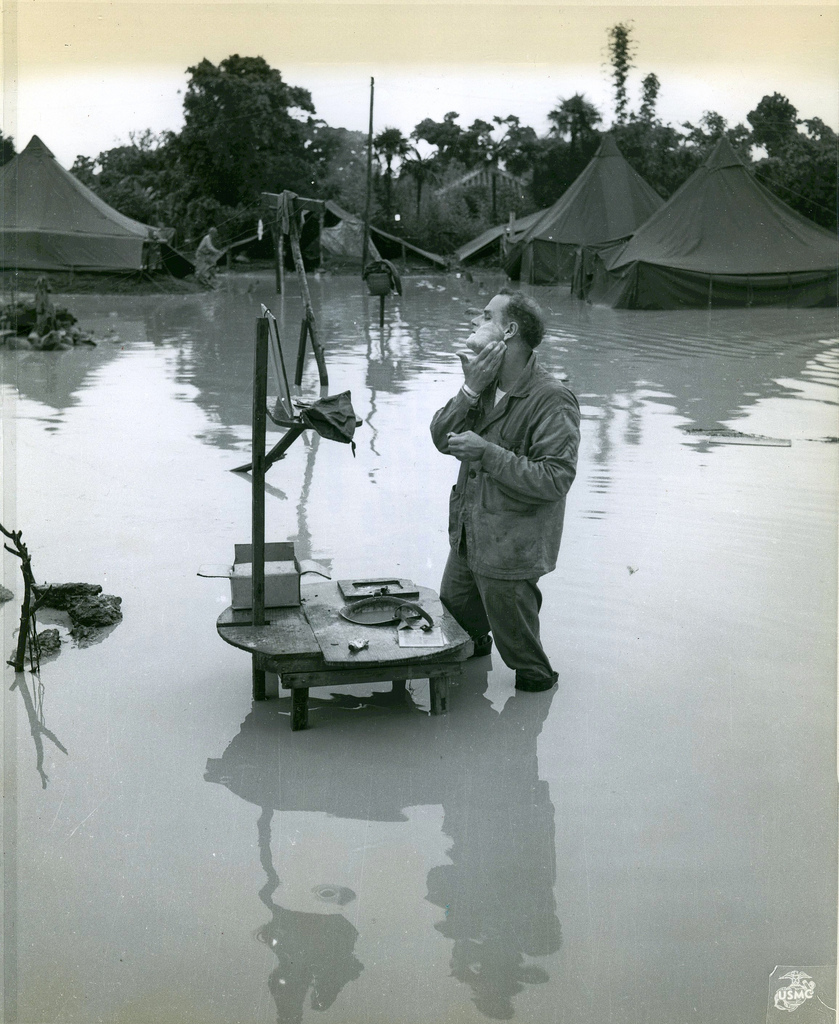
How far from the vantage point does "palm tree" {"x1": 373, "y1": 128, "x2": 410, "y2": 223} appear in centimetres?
3981

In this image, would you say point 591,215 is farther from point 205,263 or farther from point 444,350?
point 444,350

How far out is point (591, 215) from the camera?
2792 centimetres

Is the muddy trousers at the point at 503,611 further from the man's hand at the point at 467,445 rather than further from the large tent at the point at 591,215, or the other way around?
the large tent at the point at 591,215

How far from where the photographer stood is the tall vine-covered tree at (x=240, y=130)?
116 ft

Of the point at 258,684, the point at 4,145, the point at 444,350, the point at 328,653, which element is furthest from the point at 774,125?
the point at 328,653

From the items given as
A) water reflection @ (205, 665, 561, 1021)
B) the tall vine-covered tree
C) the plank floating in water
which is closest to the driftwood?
water reflection @ (205, 665, 561, 1021)

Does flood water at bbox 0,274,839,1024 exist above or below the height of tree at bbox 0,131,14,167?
below

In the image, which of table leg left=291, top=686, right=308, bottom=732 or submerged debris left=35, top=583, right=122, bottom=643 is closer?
table leg left=291, top=686, right=308, bottom=732

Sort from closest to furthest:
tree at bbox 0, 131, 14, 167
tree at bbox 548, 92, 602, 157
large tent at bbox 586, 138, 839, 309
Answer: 1. tree at bbox 0, 131, 14, 167
2. large tent at bbox 586, 138, 839, 309
3. tree at bbox 548, 92, 602, 157

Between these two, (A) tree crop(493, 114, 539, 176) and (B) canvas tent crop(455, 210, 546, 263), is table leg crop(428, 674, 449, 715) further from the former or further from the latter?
(A) tree crop(493, 114, 539, 176)

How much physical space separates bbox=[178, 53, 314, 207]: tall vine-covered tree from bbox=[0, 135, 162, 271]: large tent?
973 cm

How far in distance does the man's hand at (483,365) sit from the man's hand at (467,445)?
0.68ft

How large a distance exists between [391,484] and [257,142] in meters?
32.8

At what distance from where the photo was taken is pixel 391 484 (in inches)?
293
